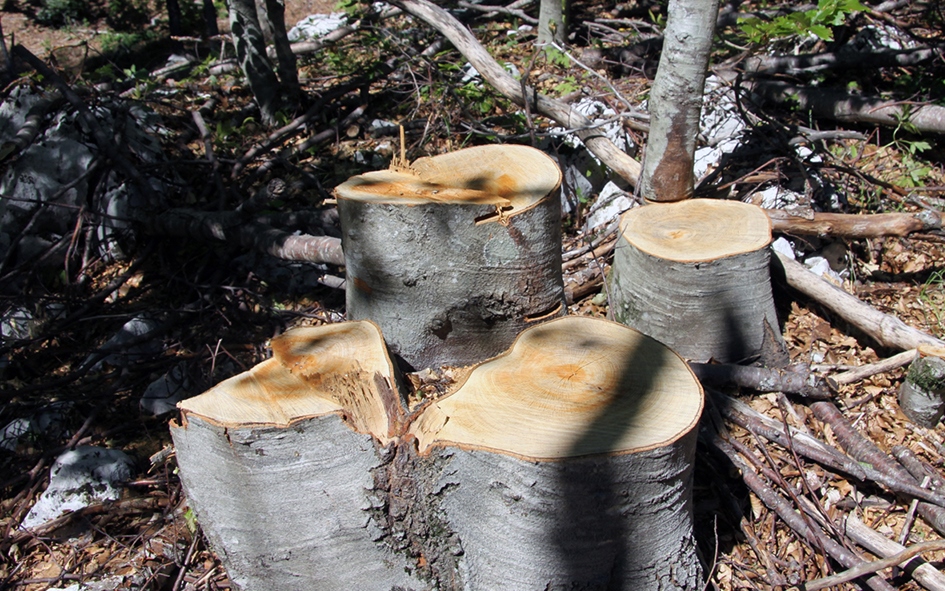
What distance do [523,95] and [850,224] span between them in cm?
197

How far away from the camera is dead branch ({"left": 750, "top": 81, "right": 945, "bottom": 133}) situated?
3.85 metres

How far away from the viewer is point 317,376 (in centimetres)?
209

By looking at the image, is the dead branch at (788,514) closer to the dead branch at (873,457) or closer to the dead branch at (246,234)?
the dead branch at (873,457)

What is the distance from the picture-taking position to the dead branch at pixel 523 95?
385 centimetres

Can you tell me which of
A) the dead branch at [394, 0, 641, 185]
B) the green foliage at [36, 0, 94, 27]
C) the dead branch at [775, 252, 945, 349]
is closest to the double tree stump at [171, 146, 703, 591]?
the dead branch at [775, 252, 945, 349]

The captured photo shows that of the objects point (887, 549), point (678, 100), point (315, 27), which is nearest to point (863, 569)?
point (887, 549)

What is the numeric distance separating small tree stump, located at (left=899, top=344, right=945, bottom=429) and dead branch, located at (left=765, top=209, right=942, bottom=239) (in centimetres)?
71

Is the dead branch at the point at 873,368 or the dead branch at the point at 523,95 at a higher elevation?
the dead branch at the point at 523,95

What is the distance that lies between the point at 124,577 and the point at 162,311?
144cm

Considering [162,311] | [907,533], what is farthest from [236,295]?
[907,533]

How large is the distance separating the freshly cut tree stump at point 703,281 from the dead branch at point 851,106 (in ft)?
5.33

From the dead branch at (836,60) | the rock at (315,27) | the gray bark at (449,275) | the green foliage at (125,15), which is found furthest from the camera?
the green foliage at (125,15)

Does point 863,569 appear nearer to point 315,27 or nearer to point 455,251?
point 455,251

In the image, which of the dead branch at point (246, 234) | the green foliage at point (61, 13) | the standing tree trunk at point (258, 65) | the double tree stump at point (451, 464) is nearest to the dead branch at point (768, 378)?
the double tree stump at point (451, 464)
